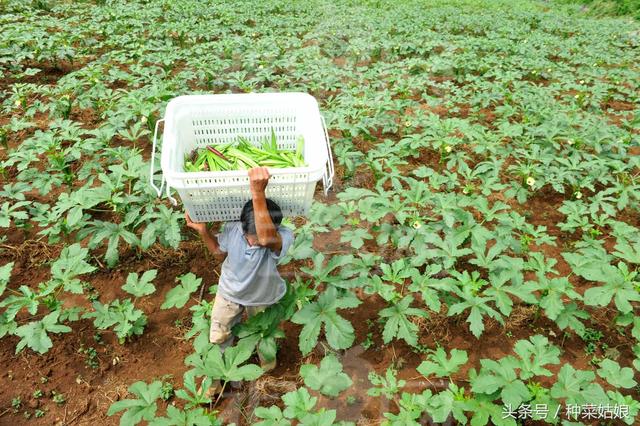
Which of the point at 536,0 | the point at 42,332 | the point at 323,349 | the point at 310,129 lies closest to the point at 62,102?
the point at 42,332

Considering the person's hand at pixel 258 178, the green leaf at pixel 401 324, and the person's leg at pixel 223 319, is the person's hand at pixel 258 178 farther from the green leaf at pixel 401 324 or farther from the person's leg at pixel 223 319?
the green leaf at pixel 401 324

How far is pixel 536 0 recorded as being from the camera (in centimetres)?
2078

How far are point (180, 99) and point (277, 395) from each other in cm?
195

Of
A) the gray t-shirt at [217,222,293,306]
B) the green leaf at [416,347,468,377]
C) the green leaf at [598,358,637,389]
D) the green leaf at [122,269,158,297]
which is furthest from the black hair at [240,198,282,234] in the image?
the green leaf at [598,358,637,389]


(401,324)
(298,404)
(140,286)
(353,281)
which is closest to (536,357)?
(401,324)

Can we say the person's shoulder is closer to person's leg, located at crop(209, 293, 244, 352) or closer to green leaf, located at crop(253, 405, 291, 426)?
person's leg, located at crop(209, 293, 244, 352)

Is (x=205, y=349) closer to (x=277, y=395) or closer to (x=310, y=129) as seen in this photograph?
(x=277, y=395)

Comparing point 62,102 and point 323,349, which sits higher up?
point 62,102

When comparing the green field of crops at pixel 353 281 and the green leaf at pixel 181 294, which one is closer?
the green field of crops at pixel 353 281

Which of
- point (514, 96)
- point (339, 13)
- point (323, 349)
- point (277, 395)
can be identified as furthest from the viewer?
point (339, 13)

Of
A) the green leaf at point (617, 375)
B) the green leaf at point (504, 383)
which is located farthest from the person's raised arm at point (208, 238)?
the green leaf at point (617, 375)

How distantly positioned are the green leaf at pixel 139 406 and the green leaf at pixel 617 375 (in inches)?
105

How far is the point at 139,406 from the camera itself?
218 cm

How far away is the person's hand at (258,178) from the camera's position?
1.79 m
